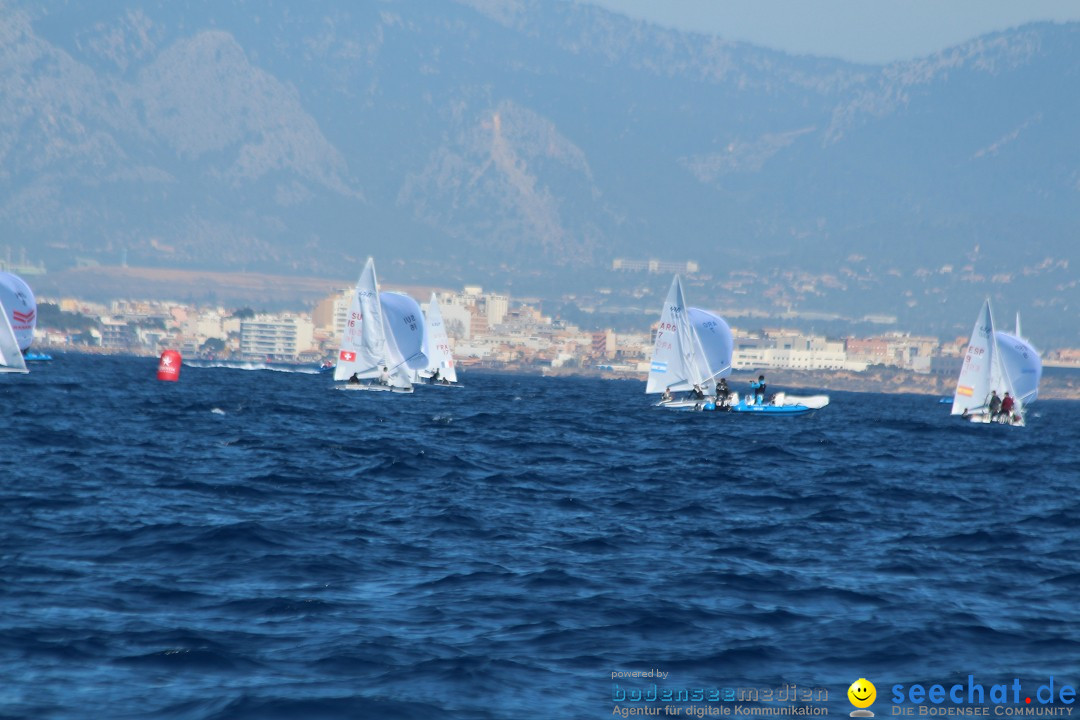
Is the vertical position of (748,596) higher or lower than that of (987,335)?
lower

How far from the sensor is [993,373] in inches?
2830

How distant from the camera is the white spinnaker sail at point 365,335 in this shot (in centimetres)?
7038

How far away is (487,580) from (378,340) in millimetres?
53836

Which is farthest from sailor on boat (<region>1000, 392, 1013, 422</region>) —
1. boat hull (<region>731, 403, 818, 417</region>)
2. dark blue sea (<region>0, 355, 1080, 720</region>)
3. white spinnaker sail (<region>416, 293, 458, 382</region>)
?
white spinnaker sail (<region>416, 293, 458, 382</region>)

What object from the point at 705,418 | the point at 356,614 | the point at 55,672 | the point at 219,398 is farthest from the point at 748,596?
the point at 219,398

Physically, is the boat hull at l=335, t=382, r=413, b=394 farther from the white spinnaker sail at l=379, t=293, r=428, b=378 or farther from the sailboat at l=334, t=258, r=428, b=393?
the white spinnaker sail at l=379, t=293, r=428, b=378

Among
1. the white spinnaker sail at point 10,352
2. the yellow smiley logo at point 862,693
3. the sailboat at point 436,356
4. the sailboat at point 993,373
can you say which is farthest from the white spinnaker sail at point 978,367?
the yellow smiley logo at point 862,693

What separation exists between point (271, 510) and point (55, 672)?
34.1 feet

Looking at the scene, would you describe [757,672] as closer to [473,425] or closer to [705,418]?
[473,425]

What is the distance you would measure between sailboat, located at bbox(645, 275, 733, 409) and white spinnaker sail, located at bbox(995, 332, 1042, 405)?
14.0 meters

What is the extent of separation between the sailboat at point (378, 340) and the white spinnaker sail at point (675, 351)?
1208 cm

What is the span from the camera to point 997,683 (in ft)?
47.5

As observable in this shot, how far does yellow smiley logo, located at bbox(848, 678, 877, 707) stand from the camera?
1363cm

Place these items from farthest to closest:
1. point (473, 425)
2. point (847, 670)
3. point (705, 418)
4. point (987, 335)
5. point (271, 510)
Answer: point (987, 335) → point (705, 418) → point (473, 425) → point (271, 510) → point (847, 670)
